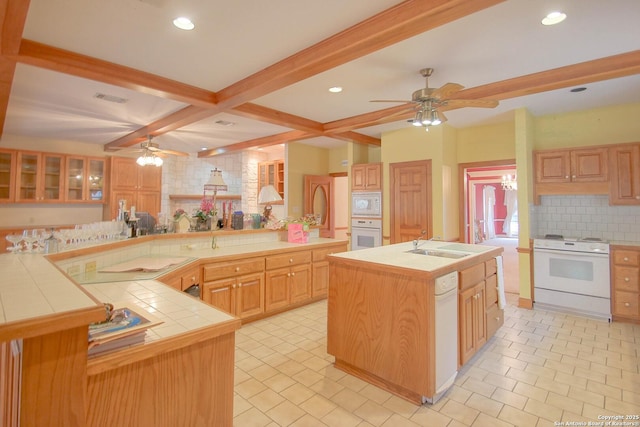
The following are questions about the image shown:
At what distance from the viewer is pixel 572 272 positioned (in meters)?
3.89

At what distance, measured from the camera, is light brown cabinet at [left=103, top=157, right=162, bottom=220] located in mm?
6363

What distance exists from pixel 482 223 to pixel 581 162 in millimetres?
6756

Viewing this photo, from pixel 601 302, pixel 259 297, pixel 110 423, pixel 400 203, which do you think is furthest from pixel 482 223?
pixel 110 423

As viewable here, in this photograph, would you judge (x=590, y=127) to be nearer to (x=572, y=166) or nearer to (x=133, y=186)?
(x=572, y=166)

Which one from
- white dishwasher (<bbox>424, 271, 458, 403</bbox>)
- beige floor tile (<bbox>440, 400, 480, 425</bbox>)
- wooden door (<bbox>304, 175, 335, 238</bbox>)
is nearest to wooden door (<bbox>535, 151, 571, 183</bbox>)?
white dishwasher (<bbox>424, 271, 458, 403</bbox>)

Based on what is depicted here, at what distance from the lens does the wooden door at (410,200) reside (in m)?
5.12

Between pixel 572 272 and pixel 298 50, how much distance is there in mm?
4172

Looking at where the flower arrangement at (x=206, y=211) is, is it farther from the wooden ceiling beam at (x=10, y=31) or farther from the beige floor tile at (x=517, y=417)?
the beige floor tile at (x=517, y=417)

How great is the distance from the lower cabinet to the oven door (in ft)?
4.74

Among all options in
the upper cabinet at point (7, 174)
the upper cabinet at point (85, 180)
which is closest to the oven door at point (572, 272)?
the upper cabinet at point (85, 180)

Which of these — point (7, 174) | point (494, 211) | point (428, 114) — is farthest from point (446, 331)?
point (494, 211)

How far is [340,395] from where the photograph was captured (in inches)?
88.7

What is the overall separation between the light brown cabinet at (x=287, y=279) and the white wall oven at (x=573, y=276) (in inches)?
121

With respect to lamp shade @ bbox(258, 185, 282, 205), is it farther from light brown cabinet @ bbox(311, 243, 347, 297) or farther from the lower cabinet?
the lower cabinet
